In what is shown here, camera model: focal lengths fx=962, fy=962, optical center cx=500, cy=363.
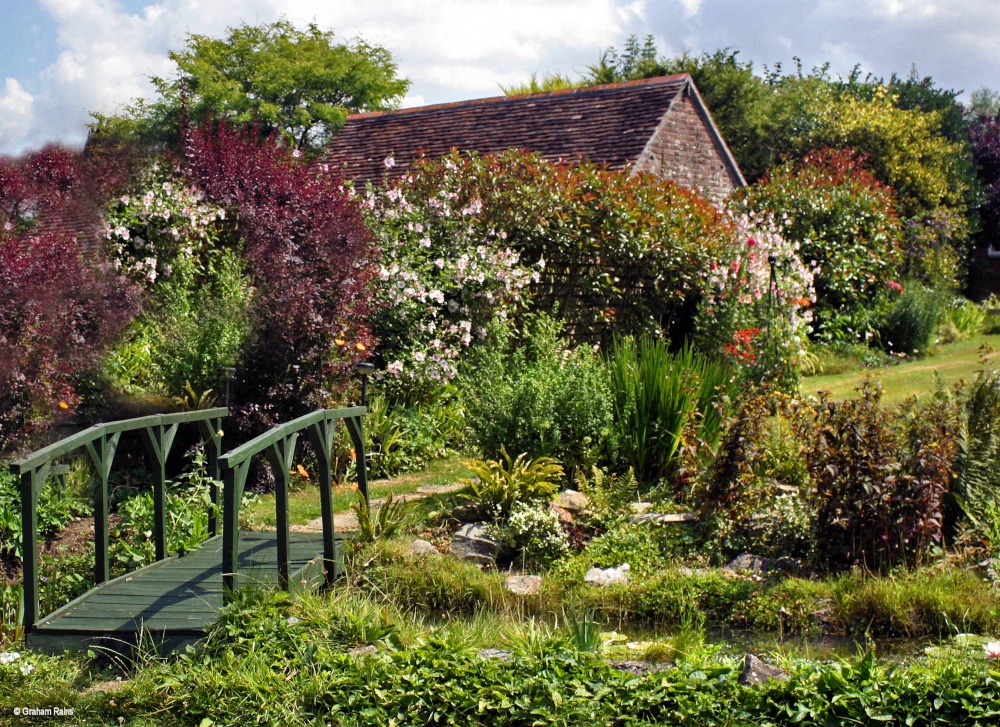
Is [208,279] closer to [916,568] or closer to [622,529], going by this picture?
[622,529]

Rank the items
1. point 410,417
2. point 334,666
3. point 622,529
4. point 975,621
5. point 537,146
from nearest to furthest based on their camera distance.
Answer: point 334,666 < point 975,621 < point 622,529 < point 410,417 < point 537,146

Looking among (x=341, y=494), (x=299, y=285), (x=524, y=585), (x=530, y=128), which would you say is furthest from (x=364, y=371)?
(x=530, y=128)

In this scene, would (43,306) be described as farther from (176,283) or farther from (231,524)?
(231,524)

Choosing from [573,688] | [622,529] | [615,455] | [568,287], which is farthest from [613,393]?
[568,287]

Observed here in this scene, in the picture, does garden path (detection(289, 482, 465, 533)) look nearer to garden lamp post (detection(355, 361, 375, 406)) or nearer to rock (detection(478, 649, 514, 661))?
garden lamp post (detection(355, 361, 375, 406))

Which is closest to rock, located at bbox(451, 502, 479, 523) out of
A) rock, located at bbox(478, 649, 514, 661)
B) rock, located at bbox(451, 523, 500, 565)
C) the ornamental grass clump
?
rock, located at bbox(451, 523, 500, 565)

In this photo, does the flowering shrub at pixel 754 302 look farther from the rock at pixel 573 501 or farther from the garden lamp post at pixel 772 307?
the rock at pixel 573 501

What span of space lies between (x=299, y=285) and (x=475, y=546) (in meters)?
3.29

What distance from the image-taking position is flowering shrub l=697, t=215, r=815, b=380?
37.0 ft

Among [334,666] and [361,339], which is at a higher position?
[361,339]

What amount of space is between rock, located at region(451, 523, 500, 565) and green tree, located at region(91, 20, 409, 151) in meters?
33.4

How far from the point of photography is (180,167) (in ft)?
34.3

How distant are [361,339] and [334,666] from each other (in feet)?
18.3

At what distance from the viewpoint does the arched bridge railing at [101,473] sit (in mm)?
4664
